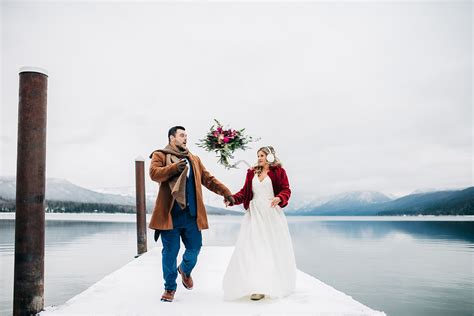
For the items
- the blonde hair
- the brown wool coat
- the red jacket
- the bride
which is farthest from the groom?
the blonde hair

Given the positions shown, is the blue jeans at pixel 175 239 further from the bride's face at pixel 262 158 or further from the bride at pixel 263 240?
the bride's face at pixel 262 158

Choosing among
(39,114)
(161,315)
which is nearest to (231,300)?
(161,315)

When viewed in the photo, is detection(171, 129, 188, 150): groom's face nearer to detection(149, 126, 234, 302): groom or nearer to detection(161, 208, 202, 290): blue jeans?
detection(149, 126, 234, 302): groom

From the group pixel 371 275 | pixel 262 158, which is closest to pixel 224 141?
pixel 262 158

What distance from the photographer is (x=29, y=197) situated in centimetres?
419

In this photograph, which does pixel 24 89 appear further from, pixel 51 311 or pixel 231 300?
pixel 231 300

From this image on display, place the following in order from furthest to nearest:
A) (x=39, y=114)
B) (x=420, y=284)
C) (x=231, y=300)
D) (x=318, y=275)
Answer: (x=318, y=275) → (x=420, y=284) → (x=231, y=300) → (x=39, y=114)

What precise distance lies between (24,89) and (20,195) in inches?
41.7

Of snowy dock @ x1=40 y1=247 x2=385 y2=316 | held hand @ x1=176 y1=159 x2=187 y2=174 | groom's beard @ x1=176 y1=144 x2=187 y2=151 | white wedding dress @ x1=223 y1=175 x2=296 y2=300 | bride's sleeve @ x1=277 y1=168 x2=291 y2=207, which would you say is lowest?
snowy dock @ x1=40 y1=247 x2=385 y2=316

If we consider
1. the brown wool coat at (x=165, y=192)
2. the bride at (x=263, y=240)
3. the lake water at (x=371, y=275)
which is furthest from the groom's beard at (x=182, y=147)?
the lake water at (x=371, y=275)

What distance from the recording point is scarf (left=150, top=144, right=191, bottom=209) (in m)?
4.71

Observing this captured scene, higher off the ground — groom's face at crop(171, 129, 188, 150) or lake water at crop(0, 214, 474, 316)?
groom's face at crop(171, 129, 188, 150)

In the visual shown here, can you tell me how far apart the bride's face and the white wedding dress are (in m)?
0.17

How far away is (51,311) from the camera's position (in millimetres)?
4125
